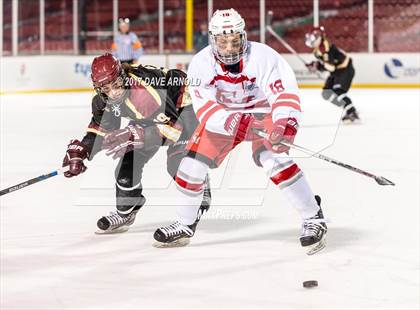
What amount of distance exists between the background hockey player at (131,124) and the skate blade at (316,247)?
0.59 m

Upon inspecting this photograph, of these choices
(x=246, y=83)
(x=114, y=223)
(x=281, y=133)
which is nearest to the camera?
(x=281, y=133)

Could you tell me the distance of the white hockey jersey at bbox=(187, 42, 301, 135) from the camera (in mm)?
3373

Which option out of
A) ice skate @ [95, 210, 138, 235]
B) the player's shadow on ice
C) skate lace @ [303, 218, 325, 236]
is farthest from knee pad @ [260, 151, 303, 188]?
ice skate @ [95, 210, 138, 235]

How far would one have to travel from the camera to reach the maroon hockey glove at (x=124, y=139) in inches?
144

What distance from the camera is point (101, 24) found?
1480cm

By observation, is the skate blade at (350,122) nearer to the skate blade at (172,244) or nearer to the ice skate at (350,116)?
the ice skate at (350,116)

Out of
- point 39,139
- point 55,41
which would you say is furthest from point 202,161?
point 55,41

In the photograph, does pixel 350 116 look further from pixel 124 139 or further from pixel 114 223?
pixel 124 139

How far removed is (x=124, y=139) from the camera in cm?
366

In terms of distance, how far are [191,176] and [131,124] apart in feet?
1.38

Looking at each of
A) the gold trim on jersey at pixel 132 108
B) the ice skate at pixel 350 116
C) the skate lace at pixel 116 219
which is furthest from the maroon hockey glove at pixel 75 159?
the ice skate at pixel 350 116

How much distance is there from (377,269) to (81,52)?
11001mm

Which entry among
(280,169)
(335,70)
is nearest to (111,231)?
(280,169)

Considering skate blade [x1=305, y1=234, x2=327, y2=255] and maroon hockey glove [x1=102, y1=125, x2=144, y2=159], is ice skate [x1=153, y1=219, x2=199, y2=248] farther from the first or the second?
skate blade [x1=305, y1=234, x2=327, y2=255]
